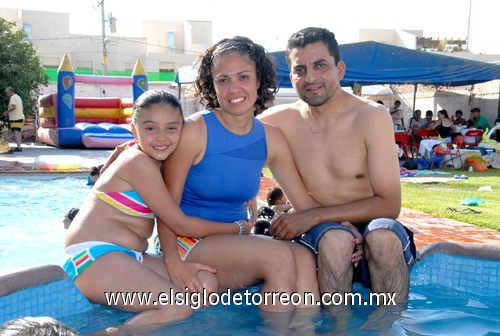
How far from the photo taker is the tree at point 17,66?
17172 mm

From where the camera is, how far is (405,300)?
2.83 metres

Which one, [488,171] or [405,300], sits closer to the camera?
[405,300]

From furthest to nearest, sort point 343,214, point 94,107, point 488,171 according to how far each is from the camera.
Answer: point 94,107, point 488,171, point 343,214

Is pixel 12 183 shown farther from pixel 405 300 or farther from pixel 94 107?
pixel 94 107

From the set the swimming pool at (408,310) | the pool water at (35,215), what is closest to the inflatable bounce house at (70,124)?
the pool water at (35,215)

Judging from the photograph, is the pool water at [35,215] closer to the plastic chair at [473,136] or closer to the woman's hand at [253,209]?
the woman's hand at [253,209]

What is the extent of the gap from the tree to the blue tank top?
16.5 meters

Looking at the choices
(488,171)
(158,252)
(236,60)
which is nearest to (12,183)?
(158,252)

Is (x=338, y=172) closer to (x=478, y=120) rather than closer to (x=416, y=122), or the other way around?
(x=416, y=122)

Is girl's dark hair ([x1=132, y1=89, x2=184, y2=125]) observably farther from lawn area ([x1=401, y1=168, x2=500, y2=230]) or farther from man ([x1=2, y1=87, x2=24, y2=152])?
man ([x1=2, y1=87, x2=24, y2=152])

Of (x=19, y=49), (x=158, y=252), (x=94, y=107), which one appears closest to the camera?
(x=158, y=252)

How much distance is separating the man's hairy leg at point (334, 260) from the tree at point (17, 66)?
17.0m

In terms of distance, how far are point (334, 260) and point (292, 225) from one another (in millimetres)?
324

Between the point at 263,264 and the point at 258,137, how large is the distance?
760mm
